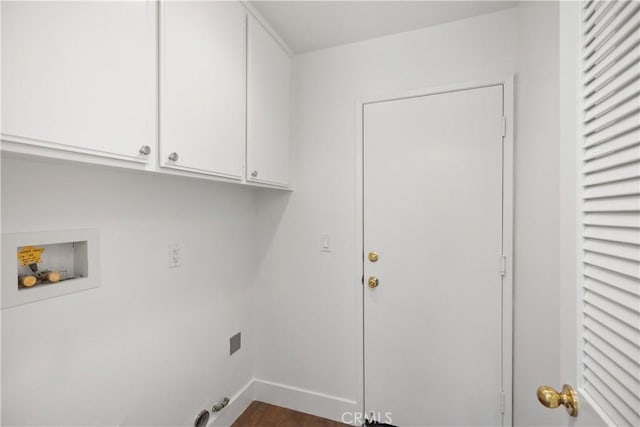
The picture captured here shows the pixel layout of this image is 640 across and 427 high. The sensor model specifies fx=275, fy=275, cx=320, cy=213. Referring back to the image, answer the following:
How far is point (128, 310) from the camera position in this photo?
119cm

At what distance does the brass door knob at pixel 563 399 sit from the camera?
2.01 ft

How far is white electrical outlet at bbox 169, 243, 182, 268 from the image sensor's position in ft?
4.56

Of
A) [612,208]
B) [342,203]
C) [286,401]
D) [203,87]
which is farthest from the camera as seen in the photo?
[286,401]

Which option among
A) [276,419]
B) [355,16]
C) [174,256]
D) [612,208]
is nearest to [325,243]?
[174,256]

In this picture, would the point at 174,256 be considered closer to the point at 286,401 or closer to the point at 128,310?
the point at 128,310

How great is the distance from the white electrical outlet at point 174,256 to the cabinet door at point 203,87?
48cm

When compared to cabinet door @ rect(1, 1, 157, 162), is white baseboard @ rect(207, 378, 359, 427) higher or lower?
lower

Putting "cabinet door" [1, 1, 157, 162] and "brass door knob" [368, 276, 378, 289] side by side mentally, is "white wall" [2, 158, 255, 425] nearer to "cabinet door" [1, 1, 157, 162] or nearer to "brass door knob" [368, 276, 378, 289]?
"cabinet door" [1, 1, 157, 162]

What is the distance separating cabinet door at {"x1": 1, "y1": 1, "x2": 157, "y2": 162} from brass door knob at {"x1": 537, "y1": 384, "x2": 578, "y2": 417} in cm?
130

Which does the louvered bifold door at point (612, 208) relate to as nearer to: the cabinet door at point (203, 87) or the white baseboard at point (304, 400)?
the cabinet door at point (203, 87)

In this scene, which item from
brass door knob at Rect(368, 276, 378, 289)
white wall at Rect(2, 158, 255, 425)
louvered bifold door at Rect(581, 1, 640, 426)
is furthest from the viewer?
brass door knob at Rect(368, 276, 378, 289)
